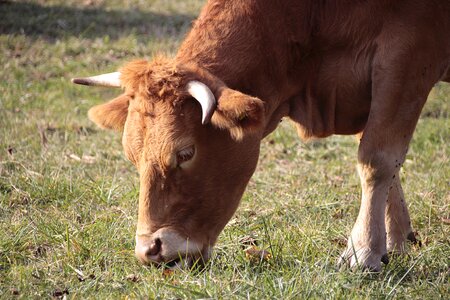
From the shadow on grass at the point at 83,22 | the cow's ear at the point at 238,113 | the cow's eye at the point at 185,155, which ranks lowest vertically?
the shadow on grass at the point at 83,22

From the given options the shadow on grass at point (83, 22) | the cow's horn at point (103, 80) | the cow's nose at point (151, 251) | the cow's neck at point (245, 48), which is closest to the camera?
the cow's nose at point (151, 251)

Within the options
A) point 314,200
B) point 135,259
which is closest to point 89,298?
point 135,259

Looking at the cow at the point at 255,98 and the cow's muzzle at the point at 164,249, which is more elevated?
the cow at the point at 255,98

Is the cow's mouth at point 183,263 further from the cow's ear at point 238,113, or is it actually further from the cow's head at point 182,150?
the cow's ear at point 238,113

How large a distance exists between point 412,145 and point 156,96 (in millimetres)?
4189

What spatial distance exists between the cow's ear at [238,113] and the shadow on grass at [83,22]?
7996mm

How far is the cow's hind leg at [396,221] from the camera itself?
5.24 m

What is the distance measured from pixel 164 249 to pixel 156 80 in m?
0.97

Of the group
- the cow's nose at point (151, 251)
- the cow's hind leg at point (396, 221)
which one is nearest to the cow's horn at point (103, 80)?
the cow's nose at point (151, 251)

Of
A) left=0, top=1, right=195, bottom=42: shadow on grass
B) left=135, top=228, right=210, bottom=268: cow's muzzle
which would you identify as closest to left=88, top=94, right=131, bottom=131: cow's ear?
left=135, top=228, right=210, bottom=268: cow's muzzle

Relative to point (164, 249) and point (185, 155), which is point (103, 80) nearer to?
point (185, 155)

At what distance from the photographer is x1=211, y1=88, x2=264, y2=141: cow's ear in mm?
4262

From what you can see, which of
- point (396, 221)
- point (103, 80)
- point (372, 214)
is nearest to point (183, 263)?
point (372, 214)

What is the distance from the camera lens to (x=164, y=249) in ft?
14.6
